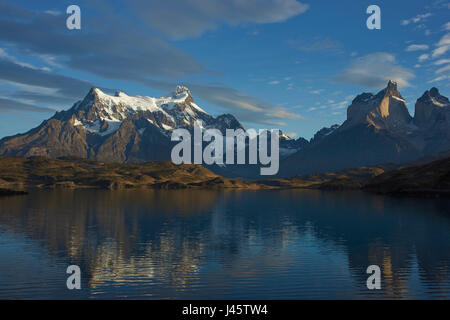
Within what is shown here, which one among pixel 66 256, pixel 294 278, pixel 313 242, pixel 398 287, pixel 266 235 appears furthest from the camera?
pixel 266 235

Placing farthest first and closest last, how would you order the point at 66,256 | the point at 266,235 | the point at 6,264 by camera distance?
the point at 266,235 → the point at 66,256 → the point at 6,264

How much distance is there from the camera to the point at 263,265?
70500 mm

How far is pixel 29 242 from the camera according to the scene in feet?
299

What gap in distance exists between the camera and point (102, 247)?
286ft

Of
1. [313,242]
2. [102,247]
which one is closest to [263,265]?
A: [313,242]
